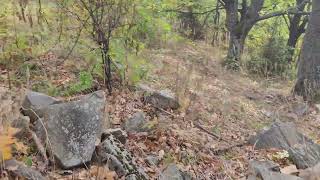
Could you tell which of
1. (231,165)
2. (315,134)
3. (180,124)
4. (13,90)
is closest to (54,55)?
(13,90)

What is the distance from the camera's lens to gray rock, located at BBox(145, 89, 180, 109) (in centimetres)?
550

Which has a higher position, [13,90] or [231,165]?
[13,90]

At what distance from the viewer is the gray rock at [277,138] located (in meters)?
5.24

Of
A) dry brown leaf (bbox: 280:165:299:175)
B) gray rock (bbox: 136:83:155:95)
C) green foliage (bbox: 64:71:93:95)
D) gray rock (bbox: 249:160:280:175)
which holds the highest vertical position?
green foliage (bbox: 64:71:93:95)

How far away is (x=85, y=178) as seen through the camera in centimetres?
345

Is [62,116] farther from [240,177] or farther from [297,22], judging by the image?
[297,22]

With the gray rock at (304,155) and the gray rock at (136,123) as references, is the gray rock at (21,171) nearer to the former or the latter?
the gray rock at (136,123)

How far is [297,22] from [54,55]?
31.7 ft

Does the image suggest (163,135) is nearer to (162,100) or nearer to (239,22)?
(162,100)

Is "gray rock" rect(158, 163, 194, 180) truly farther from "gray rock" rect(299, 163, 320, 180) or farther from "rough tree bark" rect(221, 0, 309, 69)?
"rough tree bark" rect(221, 0, 309, 69)

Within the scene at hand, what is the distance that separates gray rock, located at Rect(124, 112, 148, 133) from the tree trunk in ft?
13.6

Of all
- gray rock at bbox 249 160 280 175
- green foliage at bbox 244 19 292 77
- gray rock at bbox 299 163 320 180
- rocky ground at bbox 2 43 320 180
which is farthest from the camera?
green foliage at bbox 244 19 292 77

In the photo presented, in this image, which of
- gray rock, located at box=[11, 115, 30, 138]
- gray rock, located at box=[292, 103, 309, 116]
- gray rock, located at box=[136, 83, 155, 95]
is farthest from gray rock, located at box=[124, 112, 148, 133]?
gray rock, located at box=[292, 103, 309, 116]

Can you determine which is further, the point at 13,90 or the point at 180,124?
the point at 180,124
